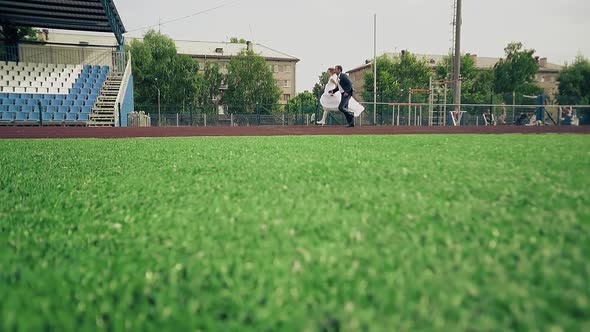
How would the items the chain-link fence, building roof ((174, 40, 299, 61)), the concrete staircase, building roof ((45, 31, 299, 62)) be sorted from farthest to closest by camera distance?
building roof ((174, 40, 299, 61)) < building roof ((45, 31, 299, 62)) < the chain-link fence < the concrete staircase

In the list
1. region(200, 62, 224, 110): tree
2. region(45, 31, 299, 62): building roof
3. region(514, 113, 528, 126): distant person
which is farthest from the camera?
region(45, 31, 299, 62): building roof

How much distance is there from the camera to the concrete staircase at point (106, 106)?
23125mm

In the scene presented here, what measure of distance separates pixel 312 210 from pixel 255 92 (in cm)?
4753

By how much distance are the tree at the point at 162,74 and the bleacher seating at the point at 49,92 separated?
47.9 ft

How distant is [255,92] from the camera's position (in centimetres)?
4859

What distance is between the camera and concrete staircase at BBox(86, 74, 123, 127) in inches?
910

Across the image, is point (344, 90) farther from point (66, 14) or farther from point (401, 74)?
point (401, 74)

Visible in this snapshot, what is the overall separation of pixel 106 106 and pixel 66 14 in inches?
234

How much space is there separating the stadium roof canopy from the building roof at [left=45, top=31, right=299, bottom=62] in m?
35.7

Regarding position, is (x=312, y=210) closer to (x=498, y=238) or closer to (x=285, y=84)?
(x=498, y=238)

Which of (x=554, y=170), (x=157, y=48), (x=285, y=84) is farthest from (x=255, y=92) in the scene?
(x=554, y=170)

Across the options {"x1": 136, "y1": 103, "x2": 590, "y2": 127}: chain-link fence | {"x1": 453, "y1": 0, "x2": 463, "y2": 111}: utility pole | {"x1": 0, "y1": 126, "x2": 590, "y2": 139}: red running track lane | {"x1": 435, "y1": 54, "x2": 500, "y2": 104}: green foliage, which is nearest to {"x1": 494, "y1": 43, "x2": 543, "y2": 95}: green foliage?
{"x1": 435, "y1": 54, "x2": 500, "y2": 104}: green foliage

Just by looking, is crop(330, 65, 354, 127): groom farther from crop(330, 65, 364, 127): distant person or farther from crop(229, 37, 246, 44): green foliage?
crop(229, 37, 246, 44): green foliage

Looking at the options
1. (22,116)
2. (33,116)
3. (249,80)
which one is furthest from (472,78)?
(22,116)
